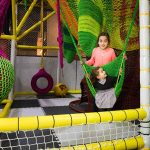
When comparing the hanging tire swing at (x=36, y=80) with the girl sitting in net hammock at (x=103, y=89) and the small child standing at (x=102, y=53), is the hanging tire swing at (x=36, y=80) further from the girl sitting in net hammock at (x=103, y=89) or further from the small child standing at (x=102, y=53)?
the girl sitting in net hammock at (x=103, y=89)

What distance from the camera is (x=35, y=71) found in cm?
266

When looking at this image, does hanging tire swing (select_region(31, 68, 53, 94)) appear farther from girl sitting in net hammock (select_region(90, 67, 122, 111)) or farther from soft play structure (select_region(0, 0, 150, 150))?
girl sitting in net hammock (select_region(90, 67, 122, 111))

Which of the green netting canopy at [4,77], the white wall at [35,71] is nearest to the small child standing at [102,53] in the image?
the green netting canopy at [4,77]

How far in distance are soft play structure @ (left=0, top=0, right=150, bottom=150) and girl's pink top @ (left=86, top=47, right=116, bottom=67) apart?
0.07m

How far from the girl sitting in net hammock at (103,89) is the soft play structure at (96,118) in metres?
0.09

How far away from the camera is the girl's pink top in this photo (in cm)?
158

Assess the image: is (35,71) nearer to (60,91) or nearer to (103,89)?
(60,91)

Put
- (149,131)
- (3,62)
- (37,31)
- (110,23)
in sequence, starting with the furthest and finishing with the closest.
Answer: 1. (37,31)
2. (110,23)
3. (3,62)
4. (149,131)

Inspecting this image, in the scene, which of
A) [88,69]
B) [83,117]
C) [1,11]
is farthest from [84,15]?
[83,117]

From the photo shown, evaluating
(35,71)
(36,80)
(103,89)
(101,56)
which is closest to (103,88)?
(103,89)

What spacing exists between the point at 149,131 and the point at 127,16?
83cm

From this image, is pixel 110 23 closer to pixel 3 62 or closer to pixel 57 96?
pixel 3 62

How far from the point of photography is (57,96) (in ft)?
7.99

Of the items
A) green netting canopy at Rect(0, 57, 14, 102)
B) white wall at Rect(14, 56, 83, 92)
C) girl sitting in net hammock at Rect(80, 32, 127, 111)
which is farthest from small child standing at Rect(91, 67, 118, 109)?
white wall at Rect(14, 56, 83, 92)
